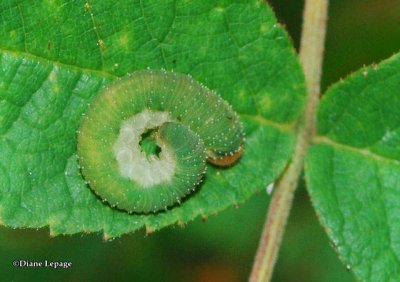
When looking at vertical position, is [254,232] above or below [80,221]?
above

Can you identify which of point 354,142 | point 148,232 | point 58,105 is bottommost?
point 148,232

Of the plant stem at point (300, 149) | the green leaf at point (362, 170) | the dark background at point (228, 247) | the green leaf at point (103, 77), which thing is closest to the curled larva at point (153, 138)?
the green leaf at point (103, 77)

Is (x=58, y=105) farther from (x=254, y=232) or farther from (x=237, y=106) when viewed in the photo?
(x=254, y=232)

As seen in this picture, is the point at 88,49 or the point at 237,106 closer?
the point at 88,49

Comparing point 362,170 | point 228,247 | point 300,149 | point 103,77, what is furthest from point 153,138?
point 228,247

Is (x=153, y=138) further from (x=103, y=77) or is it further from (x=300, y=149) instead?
(x=300, y=149)

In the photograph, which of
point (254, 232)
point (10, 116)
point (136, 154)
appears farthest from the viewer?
point (254, 232)

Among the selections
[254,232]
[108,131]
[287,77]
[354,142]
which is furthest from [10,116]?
[254,232]
